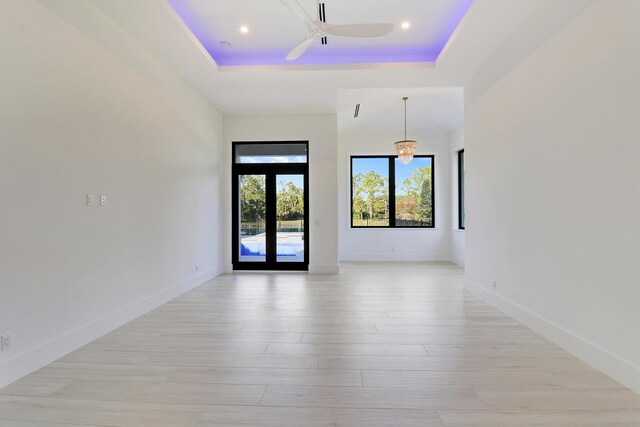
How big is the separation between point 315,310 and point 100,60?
3.63 m

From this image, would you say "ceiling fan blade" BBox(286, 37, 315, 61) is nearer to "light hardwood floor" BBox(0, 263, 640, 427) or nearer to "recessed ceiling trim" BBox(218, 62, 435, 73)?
"recessed ceiling trim" BBox(218, 62, 435, 73)

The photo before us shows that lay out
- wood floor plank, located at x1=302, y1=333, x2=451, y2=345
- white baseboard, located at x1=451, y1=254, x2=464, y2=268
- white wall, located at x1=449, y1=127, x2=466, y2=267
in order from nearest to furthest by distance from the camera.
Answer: wood floor plank, located at x1=302, y1=333, x2=451, y2=345 < white baseboard, located at x1=451, y1=254, x2=464, y2=268 < white wall, located at x1=449, y1=127, x2=466, y2=267

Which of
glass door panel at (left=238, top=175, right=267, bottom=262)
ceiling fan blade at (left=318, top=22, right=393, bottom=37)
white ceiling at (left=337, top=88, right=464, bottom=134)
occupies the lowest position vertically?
glass door panel at (left=238, top=175, right=267, bottom=262)

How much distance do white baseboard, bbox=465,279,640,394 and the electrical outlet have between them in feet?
14.6

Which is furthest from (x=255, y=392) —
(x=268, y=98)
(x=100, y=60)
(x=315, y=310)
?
(x=268, y=98)

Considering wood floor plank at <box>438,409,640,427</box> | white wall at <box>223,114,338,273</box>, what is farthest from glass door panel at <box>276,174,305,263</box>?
wood floor plank at <box>438,409,640,427</box>

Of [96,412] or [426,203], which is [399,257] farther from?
[96,412]

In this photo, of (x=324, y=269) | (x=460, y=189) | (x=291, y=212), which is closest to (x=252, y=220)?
(x=291, y=212)

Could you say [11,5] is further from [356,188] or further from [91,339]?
[356,188]

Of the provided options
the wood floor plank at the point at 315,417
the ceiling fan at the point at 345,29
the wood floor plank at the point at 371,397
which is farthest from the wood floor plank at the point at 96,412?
the ceiling fan at the point at 345,29

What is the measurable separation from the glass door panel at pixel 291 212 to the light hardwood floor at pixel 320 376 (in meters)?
2.85

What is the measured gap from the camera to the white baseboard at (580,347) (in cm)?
223

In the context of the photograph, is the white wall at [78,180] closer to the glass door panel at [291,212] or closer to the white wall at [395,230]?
the glass door panel at [291,212]

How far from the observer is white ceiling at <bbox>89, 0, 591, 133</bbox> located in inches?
124
